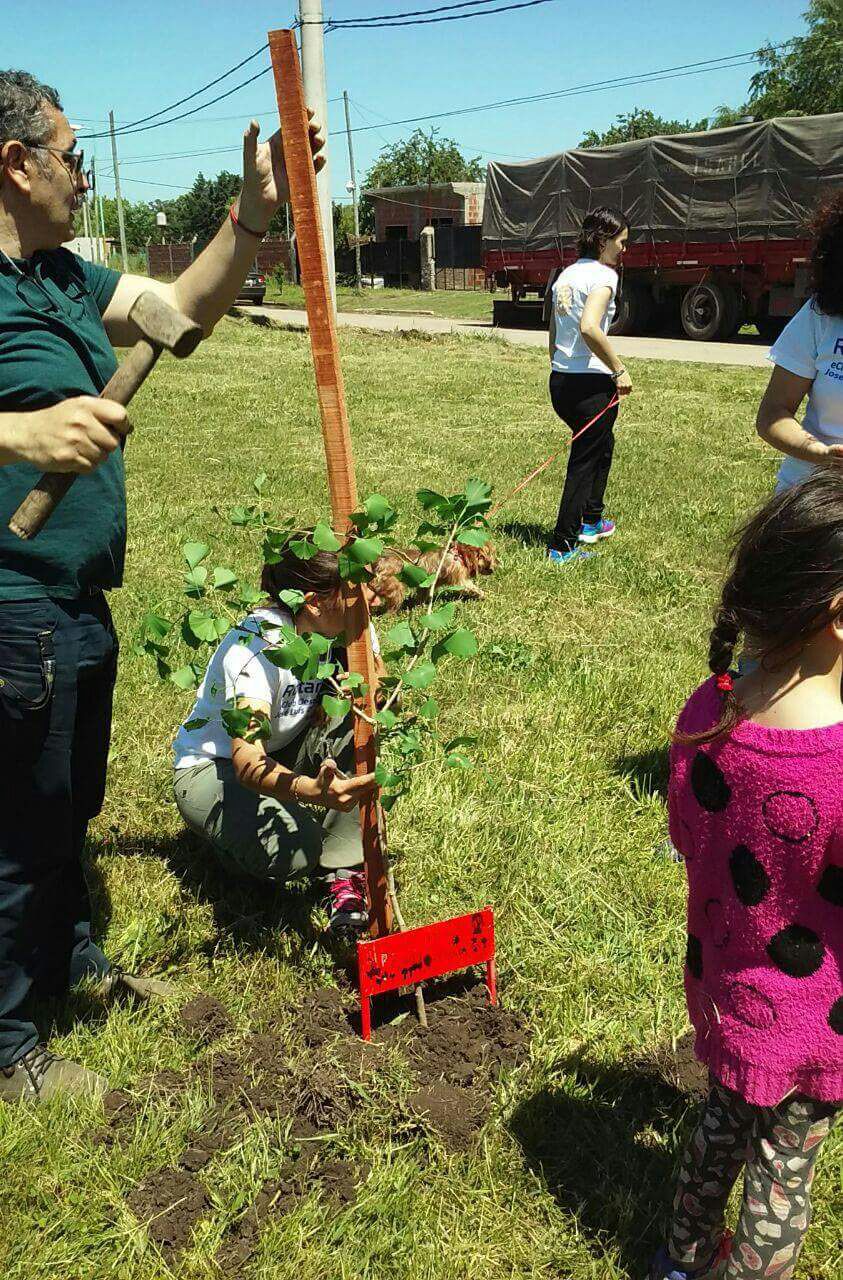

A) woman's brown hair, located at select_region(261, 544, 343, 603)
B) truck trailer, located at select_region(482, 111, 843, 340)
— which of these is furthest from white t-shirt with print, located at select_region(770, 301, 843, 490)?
truck trailer, located at select_region(482, 111, 843, 340)

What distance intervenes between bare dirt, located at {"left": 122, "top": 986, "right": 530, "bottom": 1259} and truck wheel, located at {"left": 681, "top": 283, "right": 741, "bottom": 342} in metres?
18.5

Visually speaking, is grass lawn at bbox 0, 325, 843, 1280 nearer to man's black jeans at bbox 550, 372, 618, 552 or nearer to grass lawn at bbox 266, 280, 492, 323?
man's black jeans at bbox 550, 372, 618, 552

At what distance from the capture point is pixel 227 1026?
2639 mm

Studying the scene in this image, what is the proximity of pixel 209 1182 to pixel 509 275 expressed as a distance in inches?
898

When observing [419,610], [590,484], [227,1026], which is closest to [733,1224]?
[227,1026]

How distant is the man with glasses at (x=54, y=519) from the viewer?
2.03m

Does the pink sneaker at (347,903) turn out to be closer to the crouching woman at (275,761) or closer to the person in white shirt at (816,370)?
the crouching woman at (275,761)

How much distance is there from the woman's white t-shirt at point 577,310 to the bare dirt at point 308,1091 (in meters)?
4.26

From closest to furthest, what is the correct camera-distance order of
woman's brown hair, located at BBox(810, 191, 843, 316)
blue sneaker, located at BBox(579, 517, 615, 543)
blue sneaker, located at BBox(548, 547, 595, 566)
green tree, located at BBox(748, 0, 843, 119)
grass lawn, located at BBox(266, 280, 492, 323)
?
woman's brown hair, located at BBox(810, 191, 843, 316) → blue sneaker, located at BBox(548, 547, 595, 566) → blue sneaker, located at BBox(579, 517, 615, 543) → grass lawn, located at BBox(266, 280, 492, 323) → green tree, located at BBox(748, 0, 843, 119)

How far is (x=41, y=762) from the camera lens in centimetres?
228

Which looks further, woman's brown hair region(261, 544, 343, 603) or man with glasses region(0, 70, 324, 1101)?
woman's brown hair region(261, 544, 343, 603)

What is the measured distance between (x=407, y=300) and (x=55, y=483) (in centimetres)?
3680

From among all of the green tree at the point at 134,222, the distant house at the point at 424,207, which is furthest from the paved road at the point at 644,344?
the green tree at the point at 134,222

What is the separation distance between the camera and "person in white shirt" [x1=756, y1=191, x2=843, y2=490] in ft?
9.28
